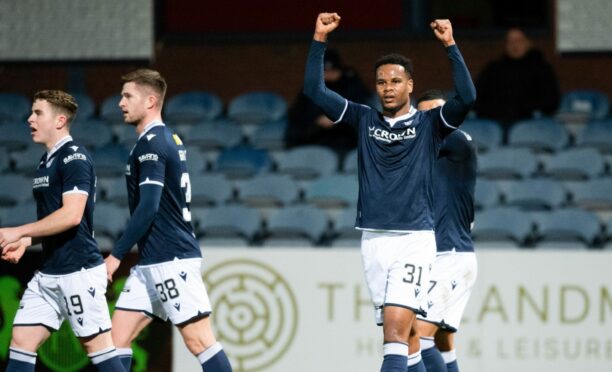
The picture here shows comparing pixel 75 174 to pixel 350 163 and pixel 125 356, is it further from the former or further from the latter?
pixel 350 163

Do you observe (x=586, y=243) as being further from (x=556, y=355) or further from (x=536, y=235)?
(x=556, y=355)

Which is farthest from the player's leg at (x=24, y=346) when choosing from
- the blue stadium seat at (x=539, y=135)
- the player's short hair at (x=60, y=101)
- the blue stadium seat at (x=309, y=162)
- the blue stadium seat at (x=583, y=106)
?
the blue stadium seat at (x=583, y=106)

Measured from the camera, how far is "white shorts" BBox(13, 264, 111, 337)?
6535mm

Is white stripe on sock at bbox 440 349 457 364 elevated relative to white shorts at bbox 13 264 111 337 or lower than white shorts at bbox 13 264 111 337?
lower

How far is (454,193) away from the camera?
24.4 ft

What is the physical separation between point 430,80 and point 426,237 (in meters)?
6.99

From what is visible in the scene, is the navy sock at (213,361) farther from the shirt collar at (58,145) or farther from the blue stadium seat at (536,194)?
the blue stadium seat at (536,194)

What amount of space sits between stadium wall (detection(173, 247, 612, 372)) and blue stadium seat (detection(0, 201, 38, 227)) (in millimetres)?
2160

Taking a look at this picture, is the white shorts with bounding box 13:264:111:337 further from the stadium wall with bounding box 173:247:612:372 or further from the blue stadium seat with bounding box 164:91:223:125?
the blue stadium seat with bounding box 164:91:223:125

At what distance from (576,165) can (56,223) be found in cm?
605

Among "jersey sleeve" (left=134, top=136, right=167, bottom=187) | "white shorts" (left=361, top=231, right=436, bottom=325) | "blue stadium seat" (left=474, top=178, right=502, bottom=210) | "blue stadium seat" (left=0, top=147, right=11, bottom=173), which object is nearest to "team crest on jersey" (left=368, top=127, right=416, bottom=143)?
"white shorts" (left=361, top=231, right=436, bottom=325)

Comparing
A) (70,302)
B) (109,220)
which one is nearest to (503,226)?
(109,220)

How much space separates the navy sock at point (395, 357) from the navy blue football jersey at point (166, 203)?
122 cm

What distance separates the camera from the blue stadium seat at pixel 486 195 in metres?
10.4
